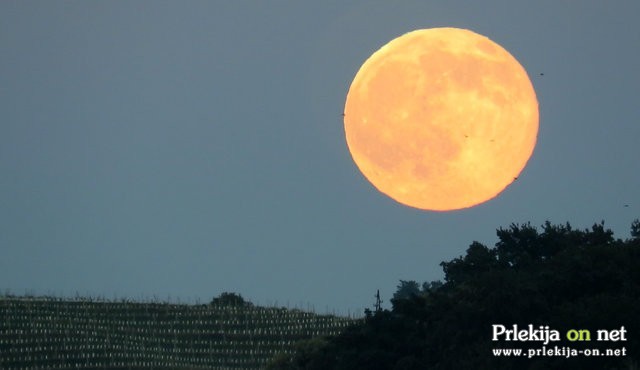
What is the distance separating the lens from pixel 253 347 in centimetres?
7481

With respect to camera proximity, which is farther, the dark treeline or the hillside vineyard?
the hillside vineyard

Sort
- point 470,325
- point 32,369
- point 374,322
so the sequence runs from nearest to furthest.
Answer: point 470,325, point 374,322, point 32,369

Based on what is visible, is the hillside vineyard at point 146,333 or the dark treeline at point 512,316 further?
the hillside vineyard at point 146,333

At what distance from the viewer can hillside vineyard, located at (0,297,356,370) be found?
6744 centimetres

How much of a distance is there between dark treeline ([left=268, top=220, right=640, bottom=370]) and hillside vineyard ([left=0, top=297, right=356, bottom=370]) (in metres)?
18.1

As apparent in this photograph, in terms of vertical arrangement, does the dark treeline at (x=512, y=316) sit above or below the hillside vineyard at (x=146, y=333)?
below

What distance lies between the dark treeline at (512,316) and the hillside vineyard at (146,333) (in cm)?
1812

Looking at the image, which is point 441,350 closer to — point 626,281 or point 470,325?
point 470,325

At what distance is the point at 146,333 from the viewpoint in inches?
2990

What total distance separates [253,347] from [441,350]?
3381 centimetres

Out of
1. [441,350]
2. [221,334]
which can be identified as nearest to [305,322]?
[221,334]

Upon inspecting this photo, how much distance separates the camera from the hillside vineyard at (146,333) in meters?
67.4

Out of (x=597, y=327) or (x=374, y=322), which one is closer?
(x=597, y=327)

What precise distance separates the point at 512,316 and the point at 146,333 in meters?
39.2
